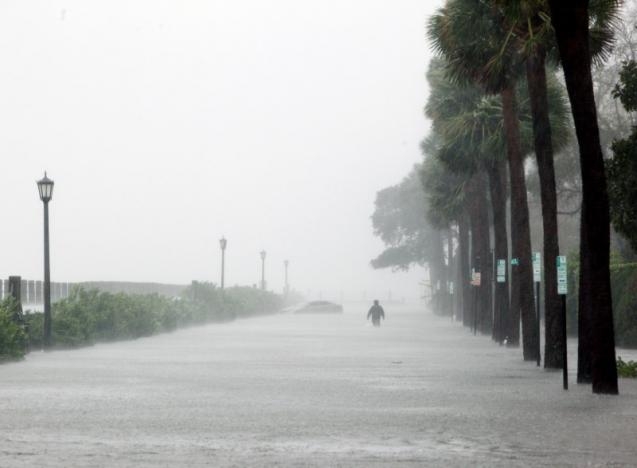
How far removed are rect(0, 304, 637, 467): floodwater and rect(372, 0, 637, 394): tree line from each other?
1377 millimetres

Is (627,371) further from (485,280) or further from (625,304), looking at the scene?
(485,280)

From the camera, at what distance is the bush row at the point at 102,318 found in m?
34.7

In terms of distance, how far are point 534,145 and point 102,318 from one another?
1860 centimetres

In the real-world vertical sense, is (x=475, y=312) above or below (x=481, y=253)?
below

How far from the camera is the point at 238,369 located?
30.9 metres

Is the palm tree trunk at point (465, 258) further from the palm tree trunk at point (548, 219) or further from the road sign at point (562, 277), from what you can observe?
the road sign at point (562, 277)

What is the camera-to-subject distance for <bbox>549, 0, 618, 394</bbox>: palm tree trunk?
2239 cm

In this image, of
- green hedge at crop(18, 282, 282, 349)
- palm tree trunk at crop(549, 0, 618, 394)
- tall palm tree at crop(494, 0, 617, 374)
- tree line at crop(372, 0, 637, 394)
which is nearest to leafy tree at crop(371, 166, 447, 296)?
green hedge at crop(18, 282, 282, 349)

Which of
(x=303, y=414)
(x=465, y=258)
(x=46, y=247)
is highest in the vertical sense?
(x=465, y=258)

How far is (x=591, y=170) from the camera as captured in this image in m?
22.4

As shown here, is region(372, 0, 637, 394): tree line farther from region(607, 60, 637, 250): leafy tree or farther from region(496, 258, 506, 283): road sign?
region(496, 258, 506, 283): road sign

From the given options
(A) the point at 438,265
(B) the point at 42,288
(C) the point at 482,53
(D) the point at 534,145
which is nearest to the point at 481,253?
(C) the point at 482,53

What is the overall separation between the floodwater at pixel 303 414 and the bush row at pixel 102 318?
1.20m

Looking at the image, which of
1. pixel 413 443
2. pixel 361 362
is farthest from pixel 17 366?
pixel 413 443
